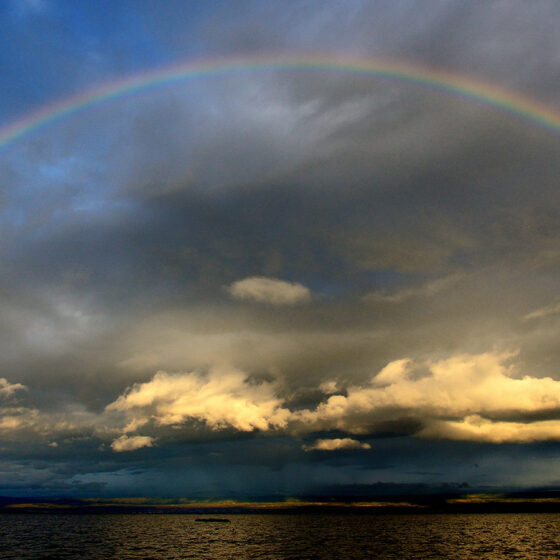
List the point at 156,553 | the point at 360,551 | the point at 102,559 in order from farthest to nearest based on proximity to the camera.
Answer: the point at 360,551 → the point at 156,553 → the point at 102,559

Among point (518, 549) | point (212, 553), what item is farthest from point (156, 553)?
point (518, 549)

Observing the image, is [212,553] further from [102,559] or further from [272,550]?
[102,559]

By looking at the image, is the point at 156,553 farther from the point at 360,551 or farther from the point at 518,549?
the point at 518,549

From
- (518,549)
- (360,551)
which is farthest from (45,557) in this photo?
(518,549)

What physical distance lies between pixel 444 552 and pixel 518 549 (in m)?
A: 32.4

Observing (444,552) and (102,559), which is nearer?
(102,559)

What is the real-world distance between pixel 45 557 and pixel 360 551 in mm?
98365

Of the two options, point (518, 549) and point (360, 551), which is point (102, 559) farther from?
point (518, 549)

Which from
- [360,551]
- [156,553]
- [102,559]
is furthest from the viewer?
[360,551]

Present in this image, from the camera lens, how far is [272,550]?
563ft

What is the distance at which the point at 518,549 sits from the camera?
177000 millimetres

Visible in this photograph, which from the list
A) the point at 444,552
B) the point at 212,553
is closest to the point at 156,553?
the point at 212,553

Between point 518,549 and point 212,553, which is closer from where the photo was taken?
point 212,553

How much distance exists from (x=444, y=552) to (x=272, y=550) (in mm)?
57192
